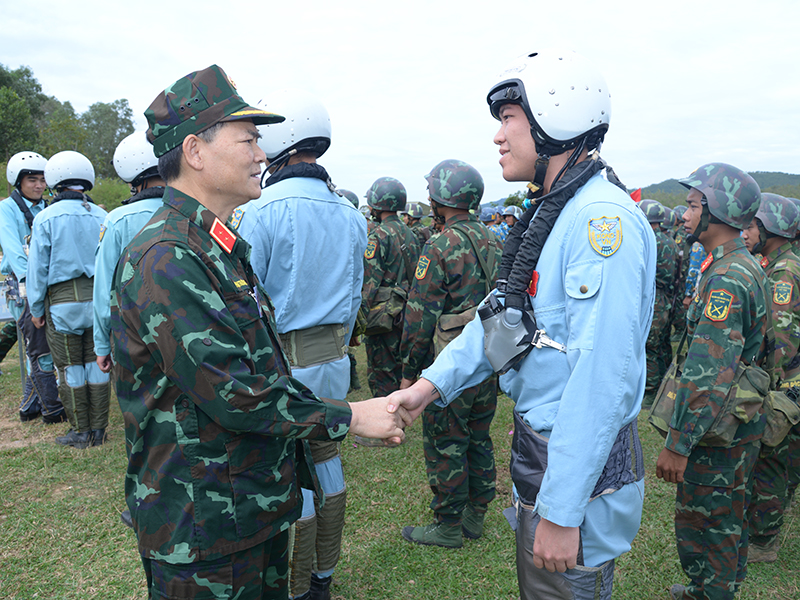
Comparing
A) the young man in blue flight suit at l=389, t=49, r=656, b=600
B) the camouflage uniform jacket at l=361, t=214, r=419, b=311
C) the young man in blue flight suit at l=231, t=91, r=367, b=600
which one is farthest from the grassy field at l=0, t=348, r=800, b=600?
the camouflage uniform jacket at l=361, t=214, r=419, b=311

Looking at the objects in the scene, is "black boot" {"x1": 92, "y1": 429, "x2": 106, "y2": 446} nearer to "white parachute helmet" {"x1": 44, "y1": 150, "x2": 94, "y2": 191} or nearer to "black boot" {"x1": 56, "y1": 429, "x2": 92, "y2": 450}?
"black boot" {"x1": 56, "y1": 429, "x2": 92, "y2": 450}

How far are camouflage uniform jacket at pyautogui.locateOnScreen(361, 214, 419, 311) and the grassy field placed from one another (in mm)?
2328

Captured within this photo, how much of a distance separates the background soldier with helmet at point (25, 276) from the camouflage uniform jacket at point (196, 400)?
17.8 ft

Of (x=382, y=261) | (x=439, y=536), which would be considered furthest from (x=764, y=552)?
(x=382, y=261)

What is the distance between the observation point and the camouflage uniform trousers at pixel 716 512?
309 cm

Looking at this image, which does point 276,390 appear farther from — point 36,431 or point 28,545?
point 36,431

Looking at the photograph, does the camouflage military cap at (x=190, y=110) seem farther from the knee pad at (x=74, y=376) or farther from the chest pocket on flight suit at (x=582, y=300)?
the knee pad at (x=74, y=376)

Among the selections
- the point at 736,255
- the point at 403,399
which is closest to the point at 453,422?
the point at 403,399

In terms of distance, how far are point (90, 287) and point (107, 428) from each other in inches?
69.7

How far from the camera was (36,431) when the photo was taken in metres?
6.15

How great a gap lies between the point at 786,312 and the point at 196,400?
424cm

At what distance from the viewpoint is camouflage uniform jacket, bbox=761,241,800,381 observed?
390 centimetres

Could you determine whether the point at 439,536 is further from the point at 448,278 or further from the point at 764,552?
the point at 764,552

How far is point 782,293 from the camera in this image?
13.2 ft
